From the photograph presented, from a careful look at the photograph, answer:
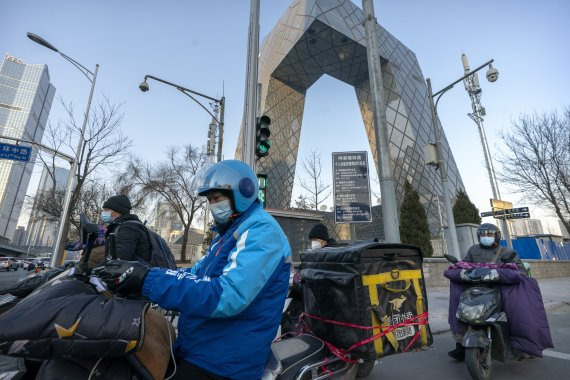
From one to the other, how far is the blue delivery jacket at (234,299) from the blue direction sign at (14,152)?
49.3 feet

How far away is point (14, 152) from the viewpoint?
12227 mm

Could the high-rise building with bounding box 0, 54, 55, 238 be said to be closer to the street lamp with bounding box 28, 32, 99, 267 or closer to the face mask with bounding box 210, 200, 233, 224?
the street lamp with bounding box 28, 32, 99, 267

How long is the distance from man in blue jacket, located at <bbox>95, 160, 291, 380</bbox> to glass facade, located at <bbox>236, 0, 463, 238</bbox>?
1214 inches

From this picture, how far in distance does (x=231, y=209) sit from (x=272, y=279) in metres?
0.47

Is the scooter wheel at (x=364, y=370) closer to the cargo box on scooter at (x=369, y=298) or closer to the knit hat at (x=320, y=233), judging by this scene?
the cargo box on scooter at (x=369, y=298)

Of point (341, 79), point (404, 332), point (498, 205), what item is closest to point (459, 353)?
point (404, 332)

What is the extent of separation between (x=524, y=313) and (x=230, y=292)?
12.7ft

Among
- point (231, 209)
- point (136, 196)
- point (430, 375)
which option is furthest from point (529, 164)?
point (136, 196)

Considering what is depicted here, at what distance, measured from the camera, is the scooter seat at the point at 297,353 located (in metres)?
1.73

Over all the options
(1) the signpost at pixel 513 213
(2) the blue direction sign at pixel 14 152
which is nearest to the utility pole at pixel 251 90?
(2) the blue direction sign at pixel 14 152

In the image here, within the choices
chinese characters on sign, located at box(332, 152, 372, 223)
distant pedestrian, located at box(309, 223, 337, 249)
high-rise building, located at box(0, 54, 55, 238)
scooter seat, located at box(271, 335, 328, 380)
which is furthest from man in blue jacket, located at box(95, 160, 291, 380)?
high-rise building, located at box(0, 54, 55, 238)

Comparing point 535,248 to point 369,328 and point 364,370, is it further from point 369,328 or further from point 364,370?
point 369,328

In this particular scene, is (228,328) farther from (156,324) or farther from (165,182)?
(165,182)

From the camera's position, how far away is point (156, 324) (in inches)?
50.9
